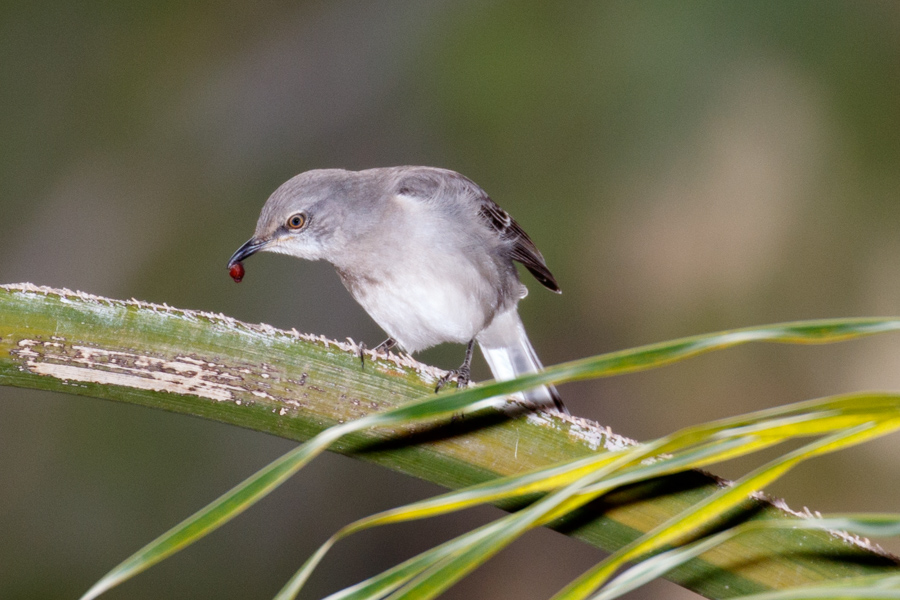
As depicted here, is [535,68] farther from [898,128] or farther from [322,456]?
[322,456]

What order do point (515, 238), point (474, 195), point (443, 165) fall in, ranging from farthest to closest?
1. point (443, 165)
2. point (515, 238)
3. point (474, 195)

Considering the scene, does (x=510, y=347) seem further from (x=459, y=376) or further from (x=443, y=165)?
(x=443, y=165)

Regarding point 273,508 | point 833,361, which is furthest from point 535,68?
point 273,508

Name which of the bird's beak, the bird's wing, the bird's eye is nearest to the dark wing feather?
Result: the bird's wing

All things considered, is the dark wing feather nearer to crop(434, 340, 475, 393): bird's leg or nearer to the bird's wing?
the bird's wing

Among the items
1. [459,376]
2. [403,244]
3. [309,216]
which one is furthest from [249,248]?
[459,376]

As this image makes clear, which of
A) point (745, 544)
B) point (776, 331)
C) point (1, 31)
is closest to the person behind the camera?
point (776, 331)
